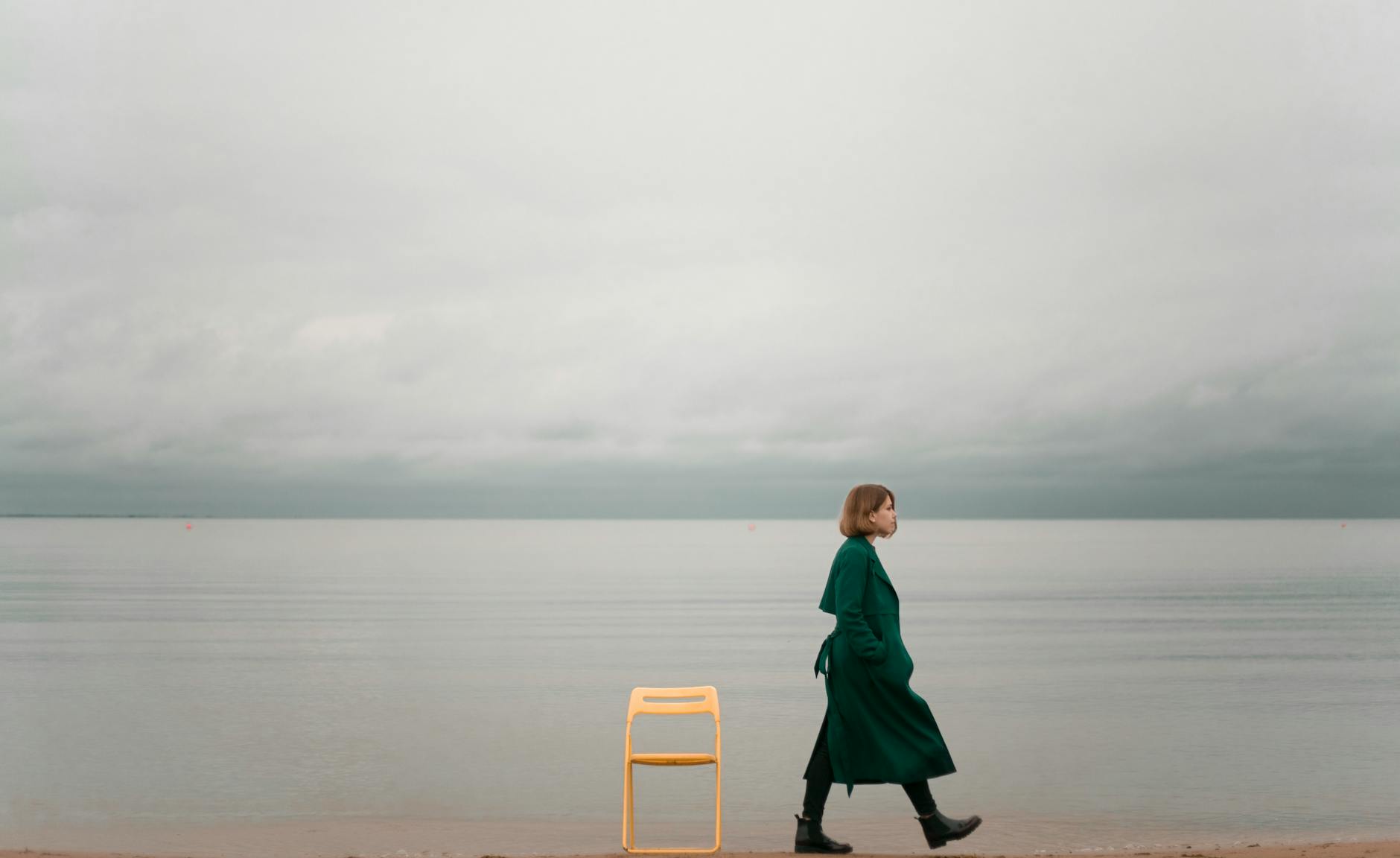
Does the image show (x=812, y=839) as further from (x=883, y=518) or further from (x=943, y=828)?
(x=883, y=518)

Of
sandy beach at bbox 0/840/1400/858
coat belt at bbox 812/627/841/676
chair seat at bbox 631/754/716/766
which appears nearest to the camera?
chair seat at bbox 631/754/716/766

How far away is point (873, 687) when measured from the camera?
21.9 ft

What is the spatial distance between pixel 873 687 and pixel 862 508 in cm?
100

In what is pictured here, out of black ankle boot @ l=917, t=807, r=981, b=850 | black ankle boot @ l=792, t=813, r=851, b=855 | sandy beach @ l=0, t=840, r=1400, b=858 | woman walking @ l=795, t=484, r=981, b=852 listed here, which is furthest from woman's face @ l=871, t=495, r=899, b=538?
sandy beach @ l=0, t=840, r=1400, b=858

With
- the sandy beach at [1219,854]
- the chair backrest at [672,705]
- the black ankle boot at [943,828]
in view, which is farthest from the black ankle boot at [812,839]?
the chair backrest at [672,705]

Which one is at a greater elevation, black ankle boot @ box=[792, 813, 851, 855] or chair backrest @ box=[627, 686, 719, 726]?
chair backrest @ box=[627, 686, 719, 726]

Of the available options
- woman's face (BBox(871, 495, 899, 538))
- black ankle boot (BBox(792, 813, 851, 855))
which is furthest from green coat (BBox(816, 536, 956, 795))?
black ankle boot (BBox(792, 813, 851, 855))

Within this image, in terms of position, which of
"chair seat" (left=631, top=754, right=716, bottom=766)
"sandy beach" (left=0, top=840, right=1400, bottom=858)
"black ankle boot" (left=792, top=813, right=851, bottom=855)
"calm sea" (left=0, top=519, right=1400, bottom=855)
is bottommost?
"calm sea" (left=0, top=519, right=1400, bottom=855)

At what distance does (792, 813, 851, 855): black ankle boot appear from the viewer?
7016mm

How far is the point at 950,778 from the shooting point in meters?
11.8

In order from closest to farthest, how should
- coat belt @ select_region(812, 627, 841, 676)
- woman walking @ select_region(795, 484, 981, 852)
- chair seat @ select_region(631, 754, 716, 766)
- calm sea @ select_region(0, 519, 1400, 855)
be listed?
chair seat @ select_region(631, 754, 716, 766), woman walking @ select_region(795, 484, 981, 852), coat belt @ select_region(812, 627, 841, 676), calm sea @ select_region(0, 519, 1400, 855)

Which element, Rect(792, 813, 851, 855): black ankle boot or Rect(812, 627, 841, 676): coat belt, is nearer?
Rect(812, 627, 841, 676): coat belt

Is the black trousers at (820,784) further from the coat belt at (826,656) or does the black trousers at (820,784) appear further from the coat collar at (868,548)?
the coat collar at (868,548)

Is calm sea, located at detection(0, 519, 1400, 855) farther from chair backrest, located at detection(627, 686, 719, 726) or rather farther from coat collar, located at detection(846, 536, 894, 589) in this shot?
coat collar, located at detection(846, 536, 894, 589)
